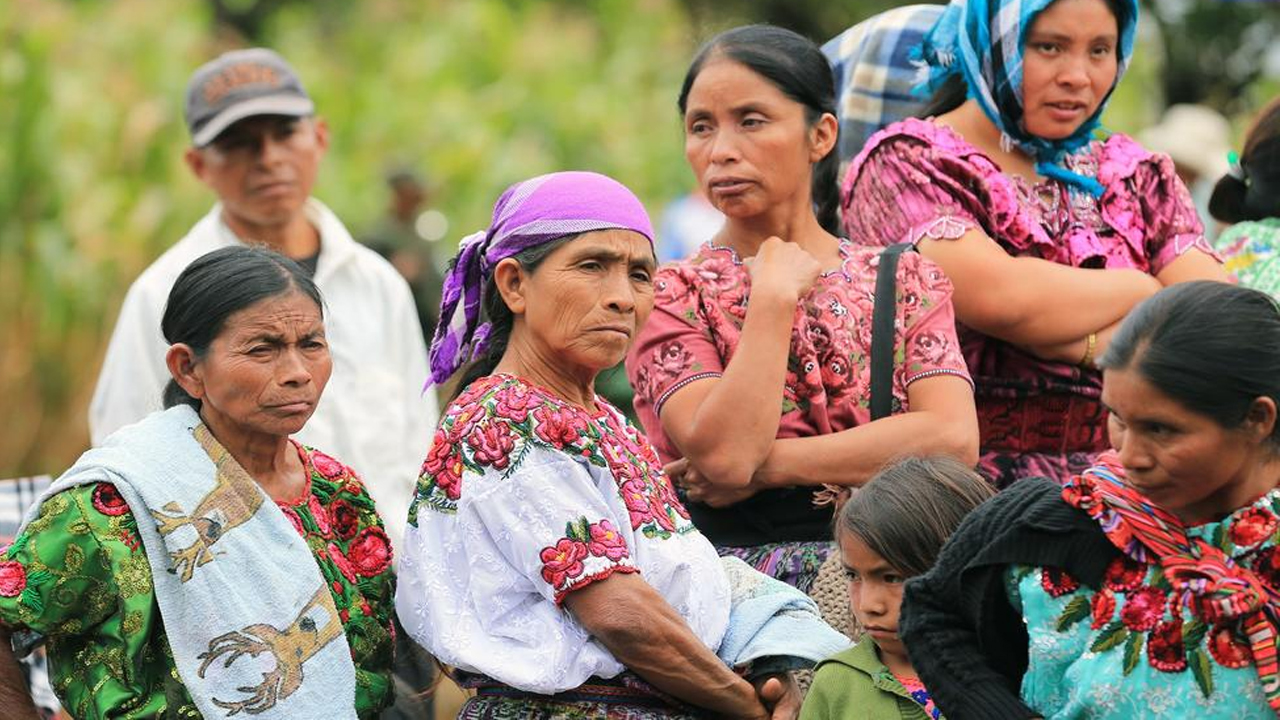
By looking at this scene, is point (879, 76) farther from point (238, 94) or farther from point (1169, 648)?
point (1169, 648)

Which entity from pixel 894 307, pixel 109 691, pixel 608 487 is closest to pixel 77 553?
pixel 109 691

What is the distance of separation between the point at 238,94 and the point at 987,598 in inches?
145

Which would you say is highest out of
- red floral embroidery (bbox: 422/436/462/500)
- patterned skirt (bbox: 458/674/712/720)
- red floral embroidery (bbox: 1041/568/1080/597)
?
red floral embroidery (bbox: 422/436/462/500)

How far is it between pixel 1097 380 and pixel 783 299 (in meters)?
0.84

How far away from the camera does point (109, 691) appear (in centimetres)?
347

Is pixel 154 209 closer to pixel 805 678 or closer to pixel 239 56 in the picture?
pixel 239 56

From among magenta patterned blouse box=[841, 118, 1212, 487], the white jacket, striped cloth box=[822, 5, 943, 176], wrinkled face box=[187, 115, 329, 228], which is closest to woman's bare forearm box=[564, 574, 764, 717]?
magenta patterned blouse box=[841, 118, 1212, 487]

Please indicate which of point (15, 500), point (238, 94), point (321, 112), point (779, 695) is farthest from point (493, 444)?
point (321, 112)

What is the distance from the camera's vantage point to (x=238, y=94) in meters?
6.06

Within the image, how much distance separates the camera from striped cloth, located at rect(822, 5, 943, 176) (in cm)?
528

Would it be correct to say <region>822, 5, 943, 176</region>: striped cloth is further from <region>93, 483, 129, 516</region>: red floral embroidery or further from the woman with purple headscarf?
<region>93, 483, 129, 516</region>: red floral embroidery

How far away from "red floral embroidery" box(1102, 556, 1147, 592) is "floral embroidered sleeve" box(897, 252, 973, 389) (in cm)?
117

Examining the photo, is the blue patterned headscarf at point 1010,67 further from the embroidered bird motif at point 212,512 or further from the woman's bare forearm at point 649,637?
the embroidered bird motif at point 212,512

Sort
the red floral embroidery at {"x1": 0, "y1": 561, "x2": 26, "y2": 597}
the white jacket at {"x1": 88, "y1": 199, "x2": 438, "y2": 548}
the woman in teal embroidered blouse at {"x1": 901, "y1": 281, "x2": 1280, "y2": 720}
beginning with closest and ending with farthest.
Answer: the woman in teal embroidered blouse at {"x1": 901, "y1": 281, "x2": 1280, "y2": 720}
the red floral embroidery at {"x1": 0, "y1": 561, "x2": 26, "y2": 597}
the white jacket at {"x1": 88, "y1": 199, "x2": 438, "y2": 548}
